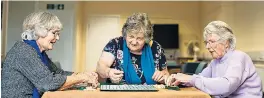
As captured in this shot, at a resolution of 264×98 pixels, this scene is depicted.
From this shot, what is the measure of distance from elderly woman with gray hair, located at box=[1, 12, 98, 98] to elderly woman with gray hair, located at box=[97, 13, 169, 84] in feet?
1.25

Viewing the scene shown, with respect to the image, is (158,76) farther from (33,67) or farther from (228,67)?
(33,67)

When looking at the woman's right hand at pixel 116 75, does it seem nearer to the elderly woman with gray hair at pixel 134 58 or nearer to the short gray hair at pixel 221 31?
the elderly woman with gray hair at pixel 134 58

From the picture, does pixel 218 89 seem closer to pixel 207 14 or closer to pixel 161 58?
pixel 161 58

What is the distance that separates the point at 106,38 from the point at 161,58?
513 cm

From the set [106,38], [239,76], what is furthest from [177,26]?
[239,76]

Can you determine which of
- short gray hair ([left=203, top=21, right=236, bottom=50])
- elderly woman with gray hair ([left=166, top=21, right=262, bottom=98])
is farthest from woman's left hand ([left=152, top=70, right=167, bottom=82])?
short gray hair ([left=203, top=21, right=236, bottom=50])

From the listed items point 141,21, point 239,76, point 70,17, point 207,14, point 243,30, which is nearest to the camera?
point 239,76

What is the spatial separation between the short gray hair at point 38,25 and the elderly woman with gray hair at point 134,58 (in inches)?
19.3

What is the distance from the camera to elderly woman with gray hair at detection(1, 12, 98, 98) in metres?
1.28

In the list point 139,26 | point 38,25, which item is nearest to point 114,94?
point 38,25

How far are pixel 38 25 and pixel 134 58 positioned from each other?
0.69 metres

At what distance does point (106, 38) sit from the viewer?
7.01m

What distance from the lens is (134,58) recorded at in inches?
74.2

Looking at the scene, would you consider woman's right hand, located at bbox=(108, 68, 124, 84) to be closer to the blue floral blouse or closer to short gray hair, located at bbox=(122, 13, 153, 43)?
the blue floral blouse
